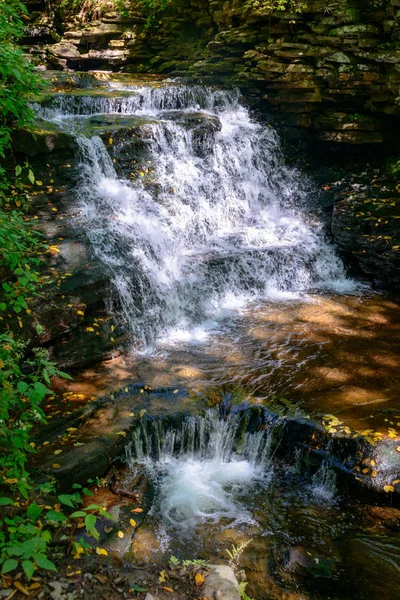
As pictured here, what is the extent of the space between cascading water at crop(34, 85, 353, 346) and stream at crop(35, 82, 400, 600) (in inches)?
1.2

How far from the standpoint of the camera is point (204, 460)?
525 cm

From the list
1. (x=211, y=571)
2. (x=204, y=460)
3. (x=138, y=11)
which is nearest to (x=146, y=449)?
(x=204, y=460)

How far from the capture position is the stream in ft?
13.5

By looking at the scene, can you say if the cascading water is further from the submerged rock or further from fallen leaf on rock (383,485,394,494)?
the submerged rock

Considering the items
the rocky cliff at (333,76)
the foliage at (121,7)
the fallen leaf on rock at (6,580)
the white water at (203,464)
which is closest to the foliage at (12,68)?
the white water at (203,464)

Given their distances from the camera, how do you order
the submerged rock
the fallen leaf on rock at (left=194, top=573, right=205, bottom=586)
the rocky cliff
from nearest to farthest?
the submerged rock < the fallen leaf on rock at (left=194, top=573, right=205, bottom=586) < the rocky cliff

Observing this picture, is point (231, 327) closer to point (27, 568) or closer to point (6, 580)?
point (6, 580)

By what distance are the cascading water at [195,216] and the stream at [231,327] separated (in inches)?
1.2

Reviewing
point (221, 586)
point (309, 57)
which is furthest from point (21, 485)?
point (309, 57)

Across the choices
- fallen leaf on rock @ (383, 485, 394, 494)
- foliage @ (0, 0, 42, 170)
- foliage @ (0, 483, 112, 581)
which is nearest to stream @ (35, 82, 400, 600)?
fallen leaf on rock @ (383, 485, 394, 494)

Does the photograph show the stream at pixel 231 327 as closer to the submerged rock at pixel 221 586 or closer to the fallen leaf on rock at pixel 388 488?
the fallen leaf on rock at pixel 388 488

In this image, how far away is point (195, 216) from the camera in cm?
948

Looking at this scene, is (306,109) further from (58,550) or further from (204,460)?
(58,550)

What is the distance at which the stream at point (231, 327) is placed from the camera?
4.10 m
